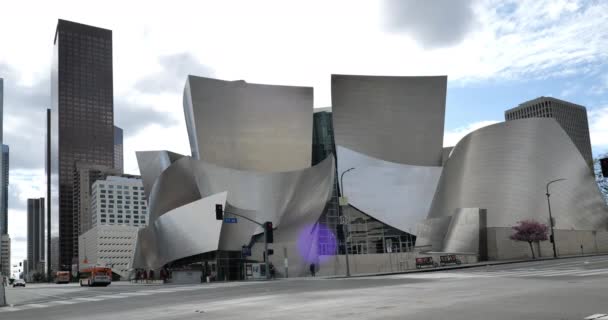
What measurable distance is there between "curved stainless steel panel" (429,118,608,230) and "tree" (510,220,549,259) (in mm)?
3373

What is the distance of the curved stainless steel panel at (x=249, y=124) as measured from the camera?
64000 millimetres

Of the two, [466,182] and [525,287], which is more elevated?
[466,182]

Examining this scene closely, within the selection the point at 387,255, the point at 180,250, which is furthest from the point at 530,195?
the point at 180,250

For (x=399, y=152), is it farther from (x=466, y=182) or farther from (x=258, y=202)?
(x=258, y=202)

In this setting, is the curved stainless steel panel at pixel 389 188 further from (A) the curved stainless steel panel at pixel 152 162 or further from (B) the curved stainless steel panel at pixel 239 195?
(A) the curved stainless steel panel at pixel 152 162

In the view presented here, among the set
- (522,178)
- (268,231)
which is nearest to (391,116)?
(522,178)

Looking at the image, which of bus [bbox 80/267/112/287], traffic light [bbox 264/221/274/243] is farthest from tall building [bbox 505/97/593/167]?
traffic light [bbox 264/221/274/243]

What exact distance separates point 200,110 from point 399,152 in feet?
71.3

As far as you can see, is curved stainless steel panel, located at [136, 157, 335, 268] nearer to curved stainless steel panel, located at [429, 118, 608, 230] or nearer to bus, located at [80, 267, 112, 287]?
bus, located at [80, 267, 112, 287]

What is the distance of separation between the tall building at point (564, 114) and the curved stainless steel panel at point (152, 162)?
132050 millimetres

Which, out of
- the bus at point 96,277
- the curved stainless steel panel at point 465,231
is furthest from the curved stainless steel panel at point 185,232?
the curved stainless steel panel at point 465,231

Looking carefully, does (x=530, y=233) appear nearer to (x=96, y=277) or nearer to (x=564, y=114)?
(x=96, y=277)

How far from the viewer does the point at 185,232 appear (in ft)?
173

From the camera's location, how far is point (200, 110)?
63969 millimetres
